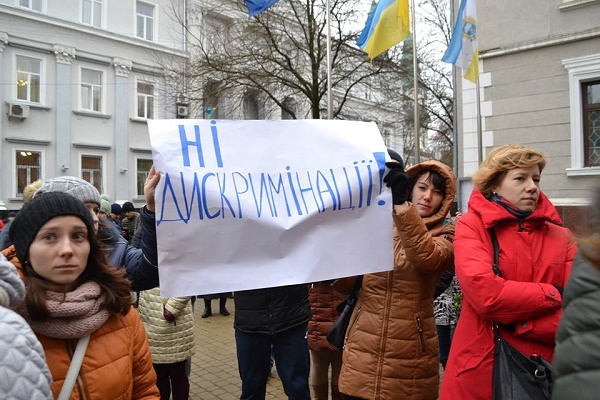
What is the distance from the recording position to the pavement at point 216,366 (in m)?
4.42

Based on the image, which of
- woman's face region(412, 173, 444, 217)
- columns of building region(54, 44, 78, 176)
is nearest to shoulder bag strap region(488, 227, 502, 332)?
woman's face region(412, 173, 444, 217)

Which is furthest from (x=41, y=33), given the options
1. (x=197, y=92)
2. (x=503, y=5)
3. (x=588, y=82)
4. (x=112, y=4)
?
(x=588, y=82)

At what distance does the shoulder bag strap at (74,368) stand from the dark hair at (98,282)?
139 millimetres

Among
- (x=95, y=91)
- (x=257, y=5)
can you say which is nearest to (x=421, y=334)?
(x=257, y=5)

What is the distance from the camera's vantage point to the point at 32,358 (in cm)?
111

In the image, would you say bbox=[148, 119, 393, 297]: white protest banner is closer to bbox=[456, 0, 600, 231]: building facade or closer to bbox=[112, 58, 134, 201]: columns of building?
bbox=[456, 0, 600, 231]: building facade

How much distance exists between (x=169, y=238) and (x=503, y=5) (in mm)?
10002

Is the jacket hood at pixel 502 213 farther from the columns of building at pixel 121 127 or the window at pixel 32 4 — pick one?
the window at pixel 32 4

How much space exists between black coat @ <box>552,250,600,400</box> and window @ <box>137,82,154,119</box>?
22663mm

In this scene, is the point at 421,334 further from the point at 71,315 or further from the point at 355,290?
the point at 71,315

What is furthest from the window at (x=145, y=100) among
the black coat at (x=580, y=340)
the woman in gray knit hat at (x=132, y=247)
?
the black coat at (x=580, y=340)

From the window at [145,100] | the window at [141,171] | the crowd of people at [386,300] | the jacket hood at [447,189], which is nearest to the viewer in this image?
the crowd of people at [386,300]

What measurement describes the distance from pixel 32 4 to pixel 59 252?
70.4 ft

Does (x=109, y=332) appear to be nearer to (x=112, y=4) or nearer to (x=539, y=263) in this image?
(x=539, y=263)
